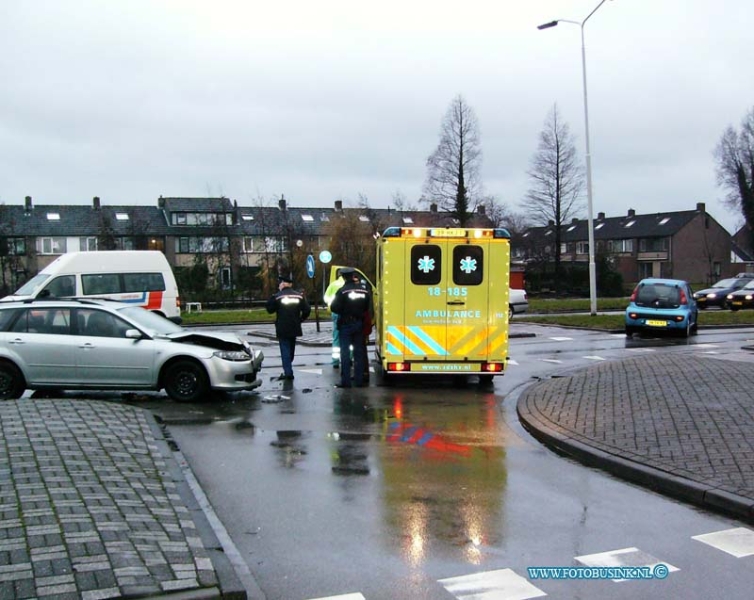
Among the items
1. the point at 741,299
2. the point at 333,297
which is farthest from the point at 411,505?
the point at 741,299

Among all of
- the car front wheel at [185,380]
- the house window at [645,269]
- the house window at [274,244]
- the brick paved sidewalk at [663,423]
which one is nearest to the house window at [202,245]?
the house window at [274,244]

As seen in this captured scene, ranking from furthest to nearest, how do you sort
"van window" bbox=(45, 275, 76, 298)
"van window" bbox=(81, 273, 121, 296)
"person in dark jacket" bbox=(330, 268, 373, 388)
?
"van window" bbox=(81, 273, 121, 296), "van window" bbox=(45, 275, 76, 298), "person in dark jacket" bbox=(330, 268, 373, 388)

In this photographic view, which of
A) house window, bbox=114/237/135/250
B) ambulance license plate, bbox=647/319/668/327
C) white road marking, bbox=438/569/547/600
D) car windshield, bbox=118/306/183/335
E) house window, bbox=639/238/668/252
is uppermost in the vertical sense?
house window, bbox=114/237/135/250

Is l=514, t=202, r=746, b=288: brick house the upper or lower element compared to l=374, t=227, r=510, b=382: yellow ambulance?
upper

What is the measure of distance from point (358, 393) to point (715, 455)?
19.1 ft

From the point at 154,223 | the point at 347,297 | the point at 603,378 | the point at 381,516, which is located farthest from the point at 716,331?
the point at 154,223

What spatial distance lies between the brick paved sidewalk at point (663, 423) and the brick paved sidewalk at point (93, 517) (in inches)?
155

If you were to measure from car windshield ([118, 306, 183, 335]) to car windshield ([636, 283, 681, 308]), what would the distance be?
15.2 metres

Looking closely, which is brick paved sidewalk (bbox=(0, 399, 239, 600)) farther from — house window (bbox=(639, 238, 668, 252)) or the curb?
house window (bbox=(639, 238, 668, 252))

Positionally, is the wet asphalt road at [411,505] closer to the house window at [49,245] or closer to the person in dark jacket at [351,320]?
the person in dark jacket at [351,320]

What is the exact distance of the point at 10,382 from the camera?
10727mm

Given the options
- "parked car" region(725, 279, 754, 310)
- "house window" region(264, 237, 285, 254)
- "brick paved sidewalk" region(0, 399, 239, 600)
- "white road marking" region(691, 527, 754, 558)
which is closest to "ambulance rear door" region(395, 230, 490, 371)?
"brick paved sidewalk" region(0, 399, 239, 600)

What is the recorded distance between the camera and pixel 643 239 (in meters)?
78.4

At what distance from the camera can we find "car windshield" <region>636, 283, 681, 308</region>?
22.0m
